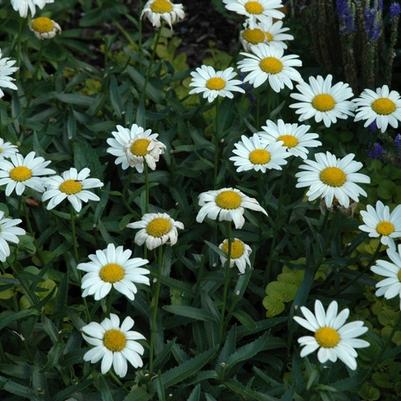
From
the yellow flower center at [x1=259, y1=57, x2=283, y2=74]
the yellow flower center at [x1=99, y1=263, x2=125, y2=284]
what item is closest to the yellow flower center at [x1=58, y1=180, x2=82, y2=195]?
the yellow flower center at [x1=99, y1=263, x2=125, y2=284]

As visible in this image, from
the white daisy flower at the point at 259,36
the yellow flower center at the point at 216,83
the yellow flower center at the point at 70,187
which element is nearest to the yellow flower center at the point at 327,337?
the yellow flower center at the point at 70,187

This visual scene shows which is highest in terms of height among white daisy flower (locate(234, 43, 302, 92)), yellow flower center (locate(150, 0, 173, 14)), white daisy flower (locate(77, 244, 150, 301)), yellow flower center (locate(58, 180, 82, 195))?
yellow flower center (locate(150, 0, 173, 14))

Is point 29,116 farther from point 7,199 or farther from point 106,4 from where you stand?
point 106,4

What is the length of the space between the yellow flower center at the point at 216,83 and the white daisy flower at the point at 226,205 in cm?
66

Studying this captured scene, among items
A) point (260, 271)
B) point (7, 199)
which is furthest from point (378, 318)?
point (7, 199)

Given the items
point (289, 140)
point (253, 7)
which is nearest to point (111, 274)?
point (289, 140)

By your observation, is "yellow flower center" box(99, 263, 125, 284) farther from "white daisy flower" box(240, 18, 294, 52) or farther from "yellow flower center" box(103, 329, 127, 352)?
"white daisy flower" box(240, 18, 294, 52)

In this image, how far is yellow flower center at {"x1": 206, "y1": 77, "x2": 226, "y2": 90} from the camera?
3.15 metres

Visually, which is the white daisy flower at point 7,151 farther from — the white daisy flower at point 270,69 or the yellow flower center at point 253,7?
the yellow flower center at point 253,7

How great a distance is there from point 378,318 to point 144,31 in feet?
7.72

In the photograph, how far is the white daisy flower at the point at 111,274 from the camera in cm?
239

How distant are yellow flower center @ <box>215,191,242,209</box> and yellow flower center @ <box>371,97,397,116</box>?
2.48 ft

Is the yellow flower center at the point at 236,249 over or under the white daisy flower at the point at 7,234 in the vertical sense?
under

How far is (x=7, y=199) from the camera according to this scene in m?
3.24
